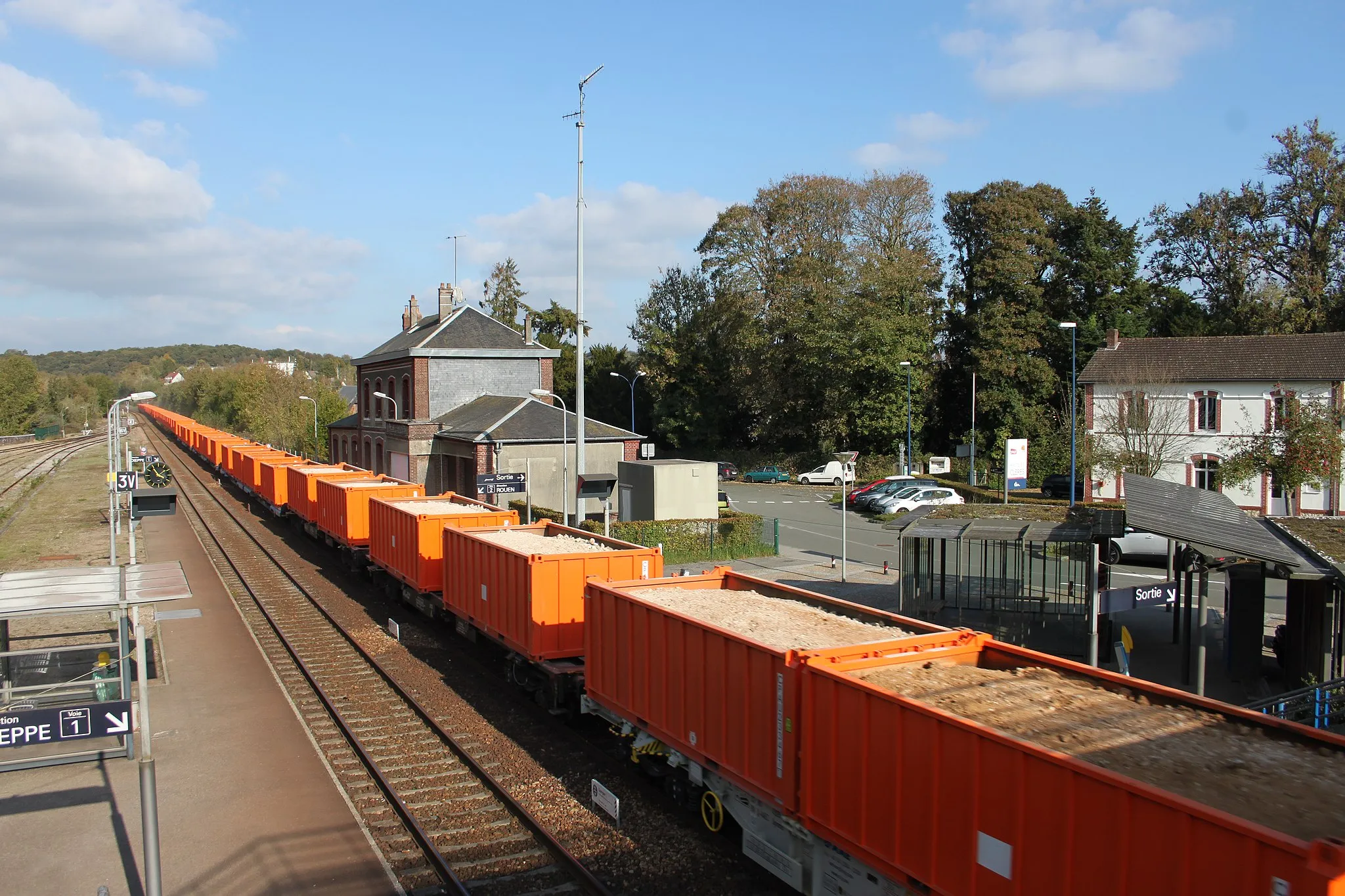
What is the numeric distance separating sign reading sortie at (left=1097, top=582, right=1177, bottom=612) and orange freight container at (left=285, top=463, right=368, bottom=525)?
76.3 ft

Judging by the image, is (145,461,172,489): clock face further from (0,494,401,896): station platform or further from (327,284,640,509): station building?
(0,494,401,896): station platform

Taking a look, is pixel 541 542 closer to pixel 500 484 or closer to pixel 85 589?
pixel 85 589

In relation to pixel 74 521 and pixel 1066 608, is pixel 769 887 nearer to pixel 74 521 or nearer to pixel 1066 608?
pixel 1066 608

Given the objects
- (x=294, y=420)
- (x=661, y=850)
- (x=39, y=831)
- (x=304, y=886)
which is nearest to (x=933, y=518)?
(x=661, y=850)

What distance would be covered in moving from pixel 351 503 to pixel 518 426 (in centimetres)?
1352

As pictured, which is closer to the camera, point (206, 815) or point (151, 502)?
point (206, 815)

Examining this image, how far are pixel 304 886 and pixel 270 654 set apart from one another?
9186 millimetres

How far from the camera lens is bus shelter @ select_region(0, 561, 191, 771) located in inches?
374

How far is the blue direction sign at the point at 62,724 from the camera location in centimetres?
895

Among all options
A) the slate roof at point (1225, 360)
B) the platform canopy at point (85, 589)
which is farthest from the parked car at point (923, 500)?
the platform canopy at point (85, 589)

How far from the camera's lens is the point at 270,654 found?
16.8m

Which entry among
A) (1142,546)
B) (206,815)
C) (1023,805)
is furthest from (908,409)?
(1023,805)

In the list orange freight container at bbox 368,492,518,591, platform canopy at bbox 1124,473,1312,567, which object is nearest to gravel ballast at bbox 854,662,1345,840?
platform canopy at bbox 1124,473,1312,567

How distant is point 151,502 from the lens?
1659cm
